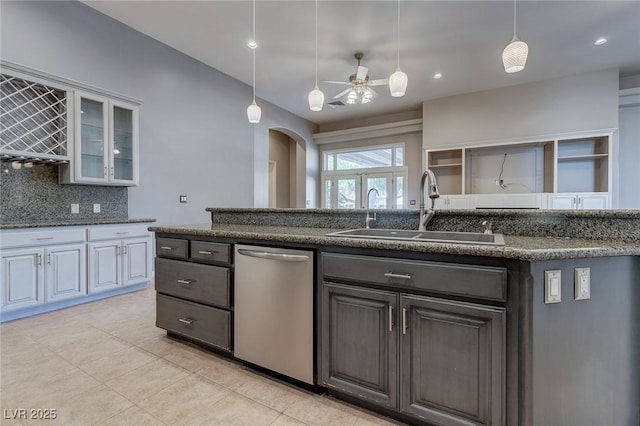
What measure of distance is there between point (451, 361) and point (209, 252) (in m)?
1.55

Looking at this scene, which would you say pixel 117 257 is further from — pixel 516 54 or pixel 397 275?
pixel 516 54

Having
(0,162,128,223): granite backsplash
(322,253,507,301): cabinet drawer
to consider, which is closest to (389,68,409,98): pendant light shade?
(322,253,507,301): cabinet drawer

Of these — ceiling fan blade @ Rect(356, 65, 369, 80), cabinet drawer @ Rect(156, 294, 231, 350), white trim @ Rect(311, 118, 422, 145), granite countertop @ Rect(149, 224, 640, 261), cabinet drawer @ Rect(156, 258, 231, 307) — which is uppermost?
white trim @ Rect(311, 118, 422, 145)

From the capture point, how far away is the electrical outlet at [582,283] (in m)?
1.20

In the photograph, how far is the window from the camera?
23.3 ft

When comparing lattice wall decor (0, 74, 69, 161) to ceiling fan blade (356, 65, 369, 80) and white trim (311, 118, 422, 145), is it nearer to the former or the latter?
ceiling fan blade (356, 65, 369, 80)

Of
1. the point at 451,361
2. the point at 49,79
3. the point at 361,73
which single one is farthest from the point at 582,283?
the point at 49,79

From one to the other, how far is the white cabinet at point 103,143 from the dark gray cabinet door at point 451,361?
11.6 ft

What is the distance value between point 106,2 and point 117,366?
3806 mm

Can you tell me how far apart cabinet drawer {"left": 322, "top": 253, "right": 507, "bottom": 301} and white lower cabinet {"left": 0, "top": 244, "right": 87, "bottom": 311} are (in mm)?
2839

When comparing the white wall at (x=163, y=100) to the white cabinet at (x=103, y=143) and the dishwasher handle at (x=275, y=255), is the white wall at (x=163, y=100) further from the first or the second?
the dishwasher handle at (x=275, y=255)

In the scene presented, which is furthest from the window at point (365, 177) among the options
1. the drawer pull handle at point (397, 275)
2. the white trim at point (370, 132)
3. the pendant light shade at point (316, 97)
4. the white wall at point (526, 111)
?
the drawer pull handle at point (397, 275)

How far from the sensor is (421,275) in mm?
1321

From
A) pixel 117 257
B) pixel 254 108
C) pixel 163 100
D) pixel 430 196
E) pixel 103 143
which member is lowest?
pixel 117 257
